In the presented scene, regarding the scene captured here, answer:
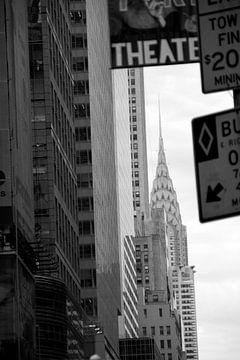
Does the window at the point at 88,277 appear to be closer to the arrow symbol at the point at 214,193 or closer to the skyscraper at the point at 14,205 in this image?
the skyscraper at the point at 14,205

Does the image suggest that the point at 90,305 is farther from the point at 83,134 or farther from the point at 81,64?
the point at 81,64

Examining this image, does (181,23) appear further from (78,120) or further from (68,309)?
(78,120)

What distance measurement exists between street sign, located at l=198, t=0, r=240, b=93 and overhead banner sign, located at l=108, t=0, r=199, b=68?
280cm

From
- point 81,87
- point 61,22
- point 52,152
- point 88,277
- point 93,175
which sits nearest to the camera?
point 52,152

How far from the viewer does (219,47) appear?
13.5 meters

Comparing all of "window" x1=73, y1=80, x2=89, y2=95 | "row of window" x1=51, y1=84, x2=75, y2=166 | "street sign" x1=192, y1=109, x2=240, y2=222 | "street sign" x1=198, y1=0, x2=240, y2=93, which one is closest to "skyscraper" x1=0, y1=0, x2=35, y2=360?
"row of window" x1=51, y1=84, x2=75, y2=166

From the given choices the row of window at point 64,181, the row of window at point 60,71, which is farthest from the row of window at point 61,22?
the row of window at point 64,181

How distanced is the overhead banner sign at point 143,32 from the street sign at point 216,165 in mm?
3375

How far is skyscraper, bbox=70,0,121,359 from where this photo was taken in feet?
462

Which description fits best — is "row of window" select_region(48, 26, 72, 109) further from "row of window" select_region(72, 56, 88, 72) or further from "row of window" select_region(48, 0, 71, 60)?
"row of window" select_region(72, 56, 88, 72)

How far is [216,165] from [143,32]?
374 centimetres

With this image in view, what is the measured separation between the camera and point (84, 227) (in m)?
142

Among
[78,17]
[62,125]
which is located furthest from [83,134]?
[62,125]

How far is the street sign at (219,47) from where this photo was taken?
44.3ft
